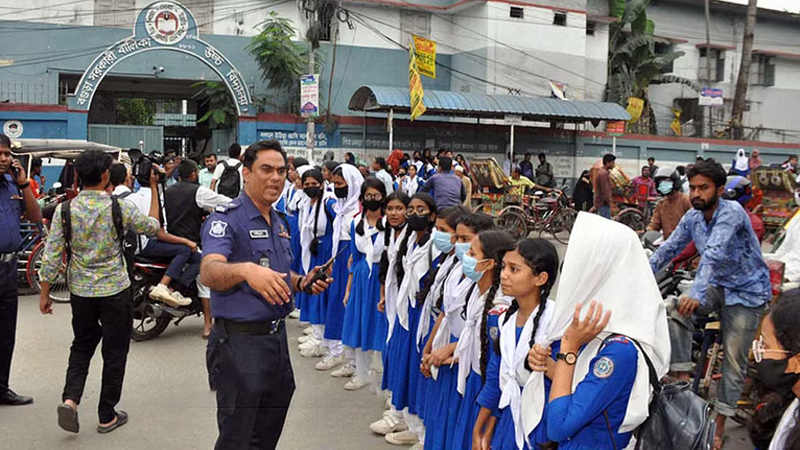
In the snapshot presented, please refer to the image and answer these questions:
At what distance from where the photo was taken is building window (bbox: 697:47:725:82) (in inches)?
1177

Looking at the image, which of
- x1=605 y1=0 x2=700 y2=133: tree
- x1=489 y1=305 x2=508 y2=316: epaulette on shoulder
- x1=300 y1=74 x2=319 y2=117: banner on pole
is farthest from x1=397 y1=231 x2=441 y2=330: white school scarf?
x1=605 y1=0 x2=700 y2=133: tree

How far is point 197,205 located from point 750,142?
81.0 ft

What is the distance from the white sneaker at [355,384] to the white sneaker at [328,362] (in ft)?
1.82

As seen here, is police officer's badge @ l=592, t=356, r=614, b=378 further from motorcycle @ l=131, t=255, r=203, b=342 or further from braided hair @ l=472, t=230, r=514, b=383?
motorcycle @ l=131, t=255, r=203, b=342

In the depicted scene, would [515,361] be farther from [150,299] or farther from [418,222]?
[150,299]

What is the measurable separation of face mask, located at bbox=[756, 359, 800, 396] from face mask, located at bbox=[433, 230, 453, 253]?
2316 millimetres

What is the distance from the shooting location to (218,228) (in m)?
3.22

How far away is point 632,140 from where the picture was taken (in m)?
24.3

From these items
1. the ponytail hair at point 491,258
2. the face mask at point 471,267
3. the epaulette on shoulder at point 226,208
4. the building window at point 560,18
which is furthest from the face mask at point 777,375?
the building window at point 560,18

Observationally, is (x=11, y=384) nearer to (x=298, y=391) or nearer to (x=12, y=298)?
(x=12, y=298)

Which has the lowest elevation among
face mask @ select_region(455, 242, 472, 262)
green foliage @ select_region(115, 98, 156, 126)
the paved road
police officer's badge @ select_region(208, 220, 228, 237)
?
the paved road

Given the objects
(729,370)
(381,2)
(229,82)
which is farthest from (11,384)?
(381,2)

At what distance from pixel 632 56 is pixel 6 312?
25.4 meters

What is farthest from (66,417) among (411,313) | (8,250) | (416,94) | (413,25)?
(413,25)
